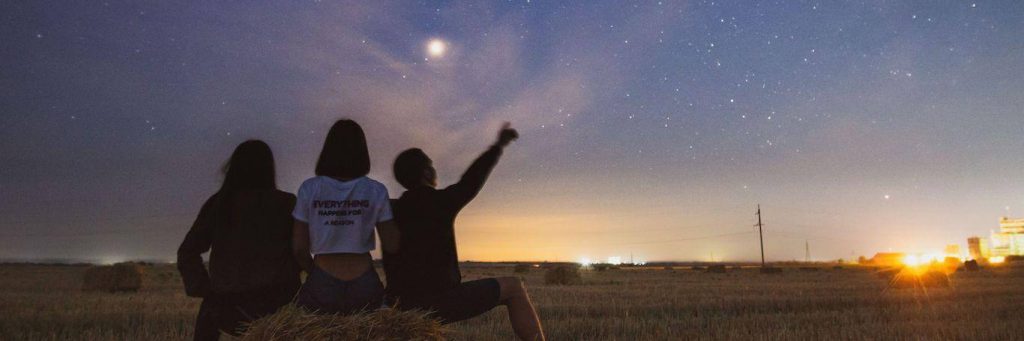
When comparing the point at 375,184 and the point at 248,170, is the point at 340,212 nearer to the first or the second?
the point at 375,184

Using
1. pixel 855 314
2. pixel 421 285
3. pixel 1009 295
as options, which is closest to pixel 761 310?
pixel 855 314

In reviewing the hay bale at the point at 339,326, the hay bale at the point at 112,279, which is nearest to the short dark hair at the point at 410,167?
the hay bale at the point at 339,326

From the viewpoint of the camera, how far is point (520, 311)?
4348mm

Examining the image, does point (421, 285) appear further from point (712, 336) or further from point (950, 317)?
point (950, 317)

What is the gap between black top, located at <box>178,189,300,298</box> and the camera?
409cm

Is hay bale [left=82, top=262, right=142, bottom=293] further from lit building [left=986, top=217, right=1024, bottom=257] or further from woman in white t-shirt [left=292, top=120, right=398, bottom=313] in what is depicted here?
lit building [left=986, top=217, right=1024, bottom=257]

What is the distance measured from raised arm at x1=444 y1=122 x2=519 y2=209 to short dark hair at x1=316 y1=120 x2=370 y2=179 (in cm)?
57

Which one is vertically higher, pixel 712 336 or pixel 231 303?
pixel 231 303

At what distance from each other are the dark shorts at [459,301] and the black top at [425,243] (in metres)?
0.04

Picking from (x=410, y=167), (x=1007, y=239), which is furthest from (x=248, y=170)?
(x=1007, y=239)

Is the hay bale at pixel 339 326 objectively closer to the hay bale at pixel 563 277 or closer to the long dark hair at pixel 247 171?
the long dark hair at pixel 247 171

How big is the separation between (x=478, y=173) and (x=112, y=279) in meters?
22.4

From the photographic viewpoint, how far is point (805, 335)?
823cm

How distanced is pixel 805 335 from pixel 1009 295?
1086 cm
